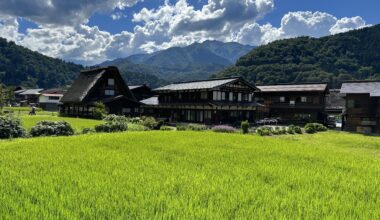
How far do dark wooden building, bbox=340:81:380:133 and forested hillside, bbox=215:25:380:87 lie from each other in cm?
5188

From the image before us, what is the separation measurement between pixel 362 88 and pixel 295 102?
1100cm

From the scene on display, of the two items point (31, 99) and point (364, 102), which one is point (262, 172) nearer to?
point (364, 102)

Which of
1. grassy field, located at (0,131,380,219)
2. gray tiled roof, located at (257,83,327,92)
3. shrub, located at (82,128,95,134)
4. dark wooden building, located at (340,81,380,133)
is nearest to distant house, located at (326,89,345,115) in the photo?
gray tiled roof, located at (257,83,327,92)

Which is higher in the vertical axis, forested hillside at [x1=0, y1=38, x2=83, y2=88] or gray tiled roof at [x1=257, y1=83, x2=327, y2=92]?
forested hillside at [x1=0, y1=38, x2=83, y2=88]

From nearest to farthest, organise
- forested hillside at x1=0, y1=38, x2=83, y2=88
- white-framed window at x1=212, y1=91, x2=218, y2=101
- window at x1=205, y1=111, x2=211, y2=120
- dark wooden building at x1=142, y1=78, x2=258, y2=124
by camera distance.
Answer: white-framed window at x1=212, y1=91, x2=218, y2=101
dark wooden building at x1=142, y1=78, x2=258, y2=124
window at x1=205, y1=111, x2=211, y2=120
forested hillside at x1=0, y1=38, x2=83, y2=88

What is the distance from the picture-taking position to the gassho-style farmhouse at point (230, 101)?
107 feet

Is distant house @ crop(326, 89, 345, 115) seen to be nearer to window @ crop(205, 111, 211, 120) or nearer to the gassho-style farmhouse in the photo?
the gassho-style farmhouse

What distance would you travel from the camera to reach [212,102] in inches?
1401

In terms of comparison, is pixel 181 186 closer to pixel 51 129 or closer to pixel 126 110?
pixel 51 129

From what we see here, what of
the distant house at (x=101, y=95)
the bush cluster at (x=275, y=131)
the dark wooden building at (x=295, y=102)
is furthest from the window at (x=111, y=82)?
the bush cluster at (x=275, y=131)

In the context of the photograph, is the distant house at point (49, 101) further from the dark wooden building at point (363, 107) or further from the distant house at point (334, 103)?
the dark wooden building at point (363, 107)

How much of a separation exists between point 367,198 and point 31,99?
91.4 metres

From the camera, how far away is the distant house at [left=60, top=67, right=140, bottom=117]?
40125 millimetres

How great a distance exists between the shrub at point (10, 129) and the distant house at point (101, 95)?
21.1m
